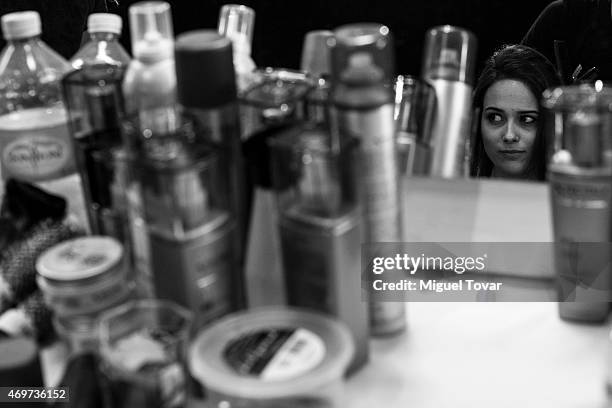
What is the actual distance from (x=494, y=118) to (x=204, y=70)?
743 mm

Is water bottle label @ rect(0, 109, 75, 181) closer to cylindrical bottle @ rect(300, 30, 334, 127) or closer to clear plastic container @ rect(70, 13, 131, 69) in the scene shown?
clear plastic container @ rect(70, 13, 131, 69)

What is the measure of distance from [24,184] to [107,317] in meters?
0.21

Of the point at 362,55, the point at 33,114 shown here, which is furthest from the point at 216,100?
the point at 33,114

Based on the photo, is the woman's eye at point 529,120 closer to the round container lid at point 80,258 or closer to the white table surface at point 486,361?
the white table surface at point 486,361

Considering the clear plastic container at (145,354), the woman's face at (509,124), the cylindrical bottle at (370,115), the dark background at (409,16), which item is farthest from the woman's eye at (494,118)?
the clear plastic container at (145,354)

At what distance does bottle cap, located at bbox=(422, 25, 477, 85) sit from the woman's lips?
1.73 feet

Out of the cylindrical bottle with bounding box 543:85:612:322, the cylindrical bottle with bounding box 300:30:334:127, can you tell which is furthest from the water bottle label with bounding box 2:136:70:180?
the cylindrical bottle with bounding box 543:85:612:322

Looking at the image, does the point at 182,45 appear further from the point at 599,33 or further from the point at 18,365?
the point at 599,33

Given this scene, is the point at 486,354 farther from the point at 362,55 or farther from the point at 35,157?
the point at 35,157

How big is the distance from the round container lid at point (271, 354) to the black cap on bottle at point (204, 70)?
0.16m

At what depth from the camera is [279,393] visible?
17.8 inches

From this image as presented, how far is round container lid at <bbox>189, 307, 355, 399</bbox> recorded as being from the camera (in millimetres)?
459

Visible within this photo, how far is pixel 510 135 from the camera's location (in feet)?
3.93

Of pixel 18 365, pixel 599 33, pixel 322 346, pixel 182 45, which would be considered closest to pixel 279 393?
pixel 322 346
